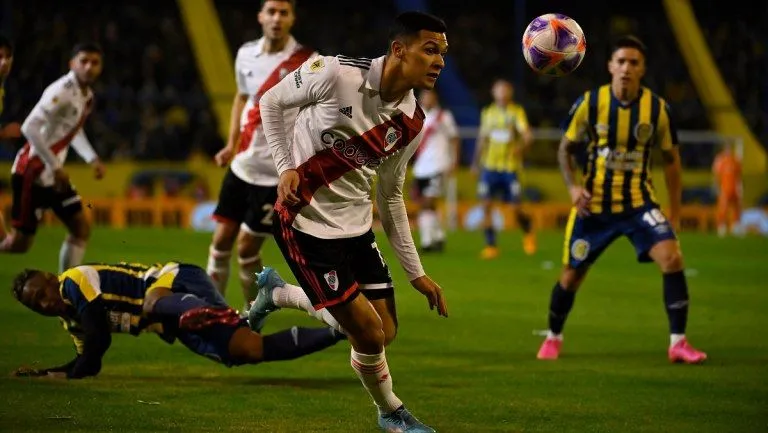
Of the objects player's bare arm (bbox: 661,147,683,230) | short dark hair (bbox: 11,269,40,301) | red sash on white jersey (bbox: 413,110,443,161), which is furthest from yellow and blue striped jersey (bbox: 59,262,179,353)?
red sash on white jersey (bbox: 413,110,443,161)

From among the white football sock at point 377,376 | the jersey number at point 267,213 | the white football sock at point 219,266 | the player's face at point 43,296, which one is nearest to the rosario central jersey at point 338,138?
the white football sock at point 377,376

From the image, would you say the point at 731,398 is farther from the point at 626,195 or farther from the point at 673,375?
the point at 626,195

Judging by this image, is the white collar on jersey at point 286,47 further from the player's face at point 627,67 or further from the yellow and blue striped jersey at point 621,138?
the player's face at point 627,67

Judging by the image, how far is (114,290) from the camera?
7.70 meters

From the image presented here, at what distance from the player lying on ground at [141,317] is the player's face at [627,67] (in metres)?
2.98

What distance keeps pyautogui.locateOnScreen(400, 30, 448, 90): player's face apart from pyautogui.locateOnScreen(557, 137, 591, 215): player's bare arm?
3233 millimetres

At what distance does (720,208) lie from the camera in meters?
24.8

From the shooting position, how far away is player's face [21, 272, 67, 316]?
7.61 meters

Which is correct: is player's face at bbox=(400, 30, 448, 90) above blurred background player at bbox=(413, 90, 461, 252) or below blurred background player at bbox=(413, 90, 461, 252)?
above

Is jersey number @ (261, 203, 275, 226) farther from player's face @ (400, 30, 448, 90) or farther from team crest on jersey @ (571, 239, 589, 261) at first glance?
player's face @ (400, 30, 448, 90)

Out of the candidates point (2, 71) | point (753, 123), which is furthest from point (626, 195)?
point (753, 123)

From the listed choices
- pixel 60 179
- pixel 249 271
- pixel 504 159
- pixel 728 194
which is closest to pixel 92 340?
pixel 249 271

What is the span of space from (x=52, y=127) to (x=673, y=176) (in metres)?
5.38

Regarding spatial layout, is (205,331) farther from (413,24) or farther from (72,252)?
(72,252)
